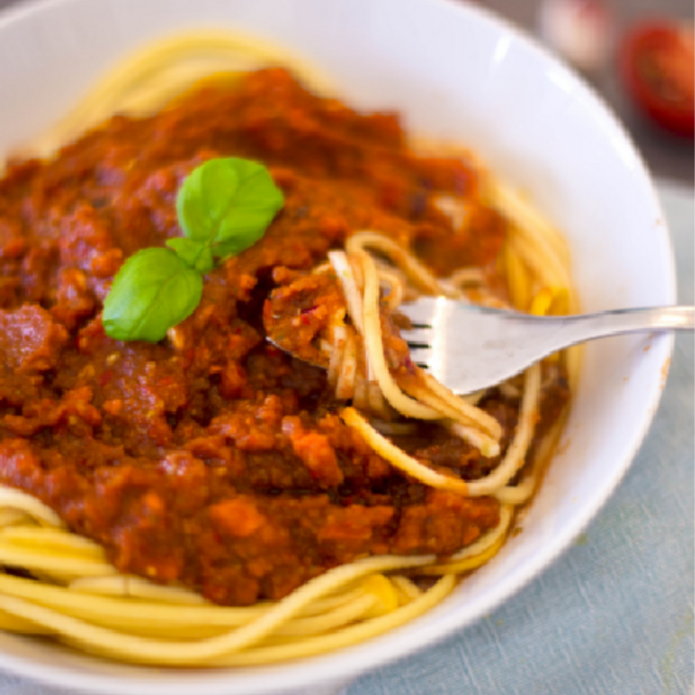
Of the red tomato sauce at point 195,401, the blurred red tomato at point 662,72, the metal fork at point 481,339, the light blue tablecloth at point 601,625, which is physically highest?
the red tomato sauce at point 195,401

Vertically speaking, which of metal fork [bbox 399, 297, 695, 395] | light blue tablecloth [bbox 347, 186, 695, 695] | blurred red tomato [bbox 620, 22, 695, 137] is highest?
metal fork [bbox 399, 297, 695, 395]

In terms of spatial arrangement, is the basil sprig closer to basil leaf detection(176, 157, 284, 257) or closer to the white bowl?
basil leaf detection(176, 157, 284, 257)

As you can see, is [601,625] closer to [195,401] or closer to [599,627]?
[599,627]

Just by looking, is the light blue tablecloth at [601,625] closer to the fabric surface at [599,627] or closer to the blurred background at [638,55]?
the fabric surface at [599,627]

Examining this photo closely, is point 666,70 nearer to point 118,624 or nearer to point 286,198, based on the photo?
point 286,198

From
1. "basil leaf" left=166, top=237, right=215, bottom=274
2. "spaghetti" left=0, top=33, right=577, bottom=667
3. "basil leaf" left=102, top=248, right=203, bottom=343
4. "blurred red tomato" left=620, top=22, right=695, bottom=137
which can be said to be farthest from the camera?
"blurred red tomato" left=620, top=22, right=695, bottom=137

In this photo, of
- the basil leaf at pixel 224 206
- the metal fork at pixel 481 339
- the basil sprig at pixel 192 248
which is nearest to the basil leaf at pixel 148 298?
the basil sprig at pixel 192 248

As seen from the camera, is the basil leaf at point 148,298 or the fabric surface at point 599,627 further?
the basil leaf at point 148,298

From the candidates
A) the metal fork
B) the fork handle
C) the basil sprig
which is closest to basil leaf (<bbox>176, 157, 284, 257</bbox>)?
the basil sprig
